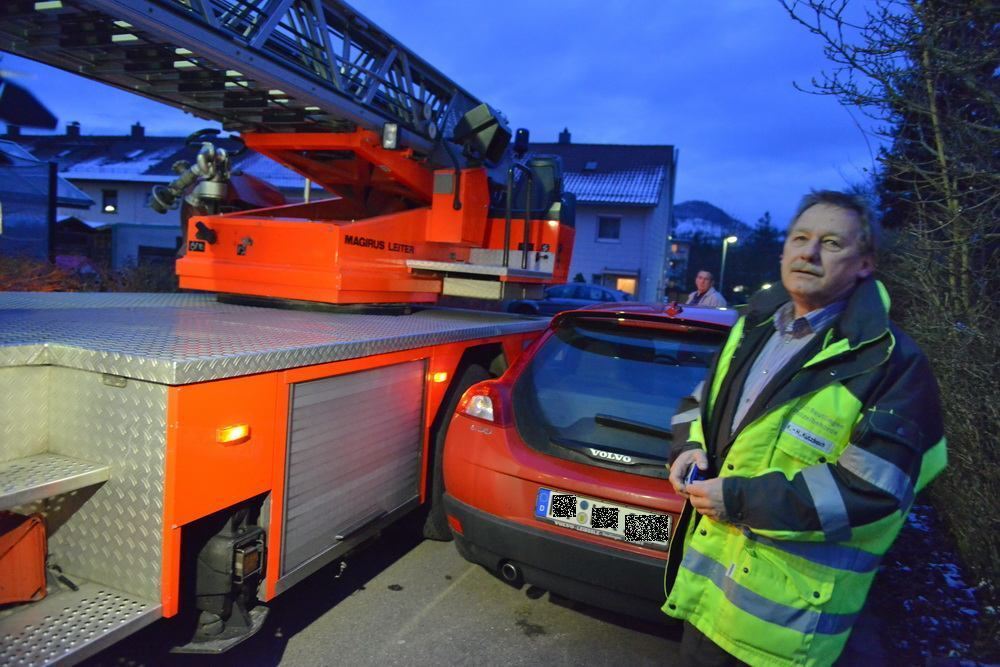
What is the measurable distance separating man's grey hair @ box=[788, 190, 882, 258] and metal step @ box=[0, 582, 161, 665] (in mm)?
2467

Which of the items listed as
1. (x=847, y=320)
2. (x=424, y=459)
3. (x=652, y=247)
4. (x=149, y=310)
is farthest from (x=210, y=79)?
(x=652, y=247)

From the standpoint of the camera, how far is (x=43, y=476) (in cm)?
203

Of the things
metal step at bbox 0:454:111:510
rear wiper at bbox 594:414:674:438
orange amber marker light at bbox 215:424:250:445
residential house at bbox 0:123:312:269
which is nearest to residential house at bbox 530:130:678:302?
residential house at bbox 0:123:312:269

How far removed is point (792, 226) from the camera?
188cm

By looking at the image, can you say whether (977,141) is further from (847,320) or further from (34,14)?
(34,14)

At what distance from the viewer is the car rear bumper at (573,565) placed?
2.69 m

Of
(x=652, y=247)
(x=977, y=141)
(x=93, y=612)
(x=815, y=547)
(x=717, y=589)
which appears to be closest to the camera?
(x=815, y=547)

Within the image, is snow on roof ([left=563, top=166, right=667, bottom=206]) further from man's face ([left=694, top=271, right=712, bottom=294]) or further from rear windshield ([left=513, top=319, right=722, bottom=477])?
rear windshield ([left=513, top=319, right=722, bottom=477])

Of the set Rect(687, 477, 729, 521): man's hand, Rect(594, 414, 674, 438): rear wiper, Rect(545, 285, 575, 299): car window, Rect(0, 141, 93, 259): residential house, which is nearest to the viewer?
Rect(687, 477, 729, 521): man's hand

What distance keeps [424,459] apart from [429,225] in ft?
8.14

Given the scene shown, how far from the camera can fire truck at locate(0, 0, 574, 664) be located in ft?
6.90

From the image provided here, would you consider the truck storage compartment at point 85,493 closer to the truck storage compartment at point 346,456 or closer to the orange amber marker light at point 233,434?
the orange amber marker light at point 233,434

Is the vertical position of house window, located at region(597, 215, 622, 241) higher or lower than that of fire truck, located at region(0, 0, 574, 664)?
higher

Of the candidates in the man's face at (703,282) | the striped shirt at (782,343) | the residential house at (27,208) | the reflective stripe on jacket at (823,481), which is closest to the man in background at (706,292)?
the man's face at (703,282)
